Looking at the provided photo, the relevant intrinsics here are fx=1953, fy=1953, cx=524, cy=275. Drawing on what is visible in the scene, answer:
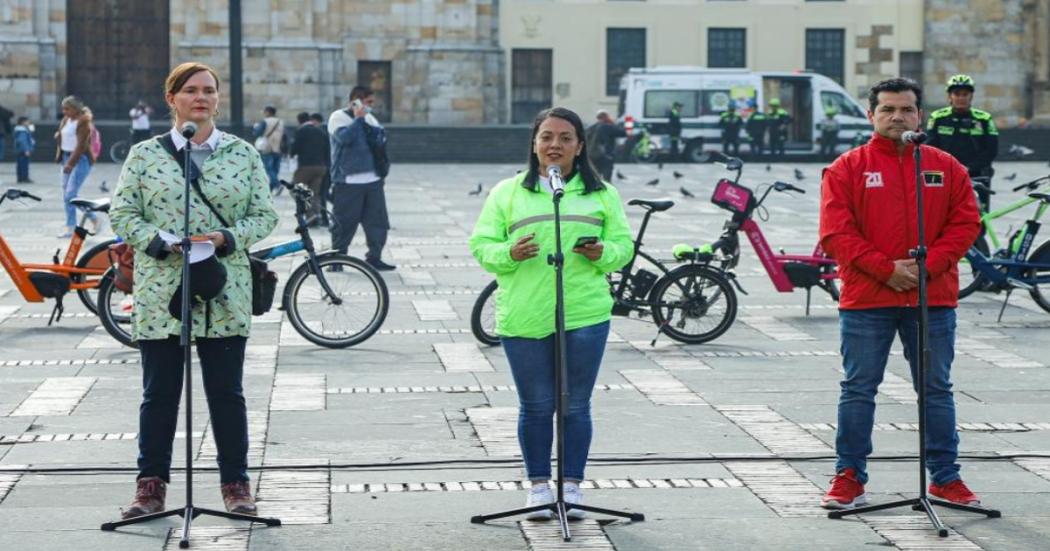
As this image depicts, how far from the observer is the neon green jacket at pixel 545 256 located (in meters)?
6.64

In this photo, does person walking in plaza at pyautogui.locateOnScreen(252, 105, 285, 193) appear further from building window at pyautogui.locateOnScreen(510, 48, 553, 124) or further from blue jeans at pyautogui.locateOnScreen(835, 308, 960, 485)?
blue jeans at pyautogui.locateOnScreen(835, 308, 960, 485)

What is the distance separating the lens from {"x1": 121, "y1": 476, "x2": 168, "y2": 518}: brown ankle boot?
6.73m

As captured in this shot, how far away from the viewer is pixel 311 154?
71.3 feet

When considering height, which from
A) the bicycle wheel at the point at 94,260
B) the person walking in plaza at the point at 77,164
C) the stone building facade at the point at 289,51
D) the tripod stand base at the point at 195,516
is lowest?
the tripod stand base at the point at 195,516

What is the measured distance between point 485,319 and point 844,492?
520 centimetres

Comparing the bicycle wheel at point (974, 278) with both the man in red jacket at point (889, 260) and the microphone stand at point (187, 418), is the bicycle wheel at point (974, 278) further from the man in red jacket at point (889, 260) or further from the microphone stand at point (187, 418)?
the microphone stand at point (187, 418)

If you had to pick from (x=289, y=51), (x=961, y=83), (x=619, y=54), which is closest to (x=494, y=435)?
(x=961, y=83)

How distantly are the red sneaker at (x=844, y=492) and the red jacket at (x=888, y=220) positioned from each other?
599mm

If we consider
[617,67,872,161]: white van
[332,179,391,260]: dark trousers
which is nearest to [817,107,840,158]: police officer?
[617,67,872,161]: white van

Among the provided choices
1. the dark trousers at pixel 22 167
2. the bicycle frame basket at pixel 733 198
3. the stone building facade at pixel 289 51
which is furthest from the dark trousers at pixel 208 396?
the stone building facade at pixel 289 51

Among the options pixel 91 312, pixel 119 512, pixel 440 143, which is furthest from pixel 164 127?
pixel 119 512

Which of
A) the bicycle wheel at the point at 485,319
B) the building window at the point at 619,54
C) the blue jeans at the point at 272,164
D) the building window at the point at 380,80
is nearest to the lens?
the bicycle wheel at the point at 485,319

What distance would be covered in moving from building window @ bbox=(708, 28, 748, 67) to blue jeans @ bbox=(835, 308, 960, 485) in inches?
1702

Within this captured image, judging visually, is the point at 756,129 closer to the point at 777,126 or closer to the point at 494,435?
the point at 777,126
